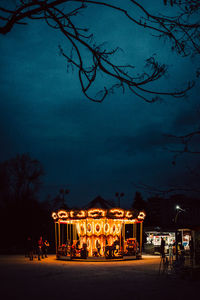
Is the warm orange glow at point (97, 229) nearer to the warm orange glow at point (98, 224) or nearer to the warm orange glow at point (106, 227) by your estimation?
the warm orange glow at point (98, 224)

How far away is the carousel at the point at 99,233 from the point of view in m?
22.1

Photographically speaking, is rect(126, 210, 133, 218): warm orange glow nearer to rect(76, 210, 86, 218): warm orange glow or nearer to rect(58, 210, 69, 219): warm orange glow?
rect(76, 210, 86, 218): warm orange glow

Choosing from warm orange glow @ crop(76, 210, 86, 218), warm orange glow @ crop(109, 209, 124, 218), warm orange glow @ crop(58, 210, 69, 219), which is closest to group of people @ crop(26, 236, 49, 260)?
warm orange glow @ crop(58, 210, 69, 219)

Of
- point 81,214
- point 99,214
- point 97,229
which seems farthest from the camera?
point 97,229

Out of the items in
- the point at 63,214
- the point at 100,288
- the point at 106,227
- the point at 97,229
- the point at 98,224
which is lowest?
the point at 100,288

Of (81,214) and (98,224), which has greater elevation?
(81,214)

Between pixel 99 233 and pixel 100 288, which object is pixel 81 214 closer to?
pixel 99 233

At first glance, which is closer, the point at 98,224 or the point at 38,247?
the point at 38,247

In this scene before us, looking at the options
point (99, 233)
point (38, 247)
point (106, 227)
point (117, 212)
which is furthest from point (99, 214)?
point (38, 247)

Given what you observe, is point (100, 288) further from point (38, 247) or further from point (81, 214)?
Answer: point (38, 247)

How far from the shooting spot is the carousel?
22.1 metres

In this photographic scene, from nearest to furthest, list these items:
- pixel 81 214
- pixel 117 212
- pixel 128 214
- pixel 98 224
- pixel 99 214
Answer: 1. pixel 99 214
2. pixel 117 212
3. pixel 81 214
4. pixel 128 214
5. pixel 98 224

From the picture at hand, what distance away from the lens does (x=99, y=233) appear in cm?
2411

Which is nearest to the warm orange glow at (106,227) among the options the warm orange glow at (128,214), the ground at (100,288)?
the warm orange glow at (128,214)
